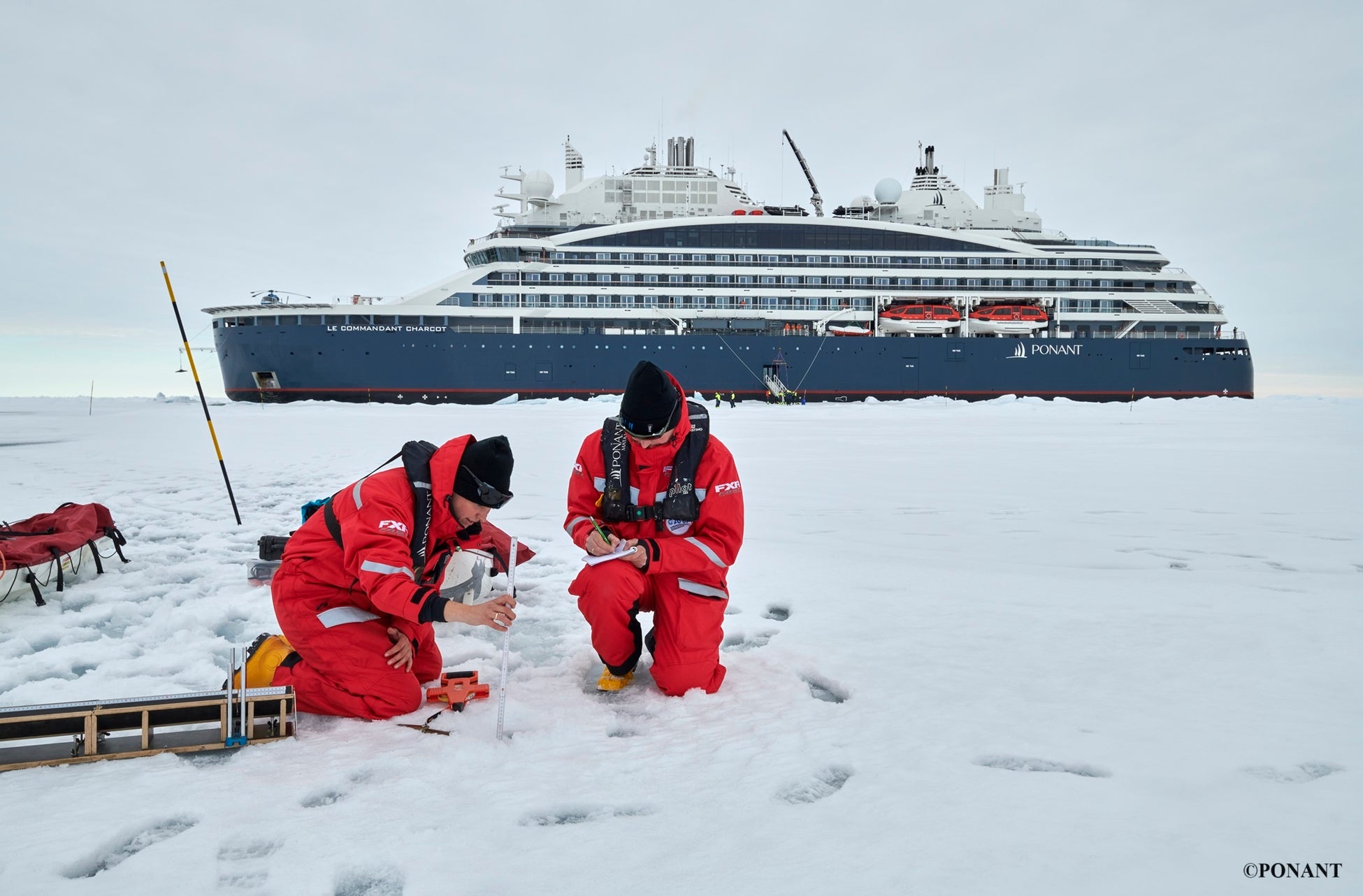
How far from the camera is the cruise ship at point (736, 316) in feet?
86.1

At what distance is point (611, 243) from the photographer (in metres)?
29.0

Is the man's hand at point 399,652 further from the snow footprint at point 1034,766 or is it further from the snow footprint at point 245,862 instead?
the snow footprint at point 1034,766

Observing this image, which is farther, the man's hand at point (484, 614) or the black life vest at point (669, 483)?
the black life vest at point (669, 483)

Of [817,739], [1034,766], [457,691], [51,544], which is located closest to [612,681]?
[457,691]

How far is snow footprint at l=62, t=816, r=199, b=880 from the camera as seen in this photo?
1.62m

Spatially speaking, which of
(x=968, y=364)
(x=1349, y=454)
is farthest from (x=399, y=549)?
(x=968, y=364)

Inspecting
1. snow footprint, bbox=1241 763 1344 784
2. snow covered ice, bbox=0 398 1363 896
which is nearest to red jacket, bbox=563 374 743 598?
snow covered ice, bbox=0 398 1363 896

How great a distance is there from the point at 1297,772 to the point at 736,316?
27604 mm

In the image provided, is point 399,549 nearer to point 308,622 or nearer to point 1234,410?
point 308,622

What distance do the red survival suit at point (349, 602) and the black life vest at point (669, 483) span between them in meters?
0.56

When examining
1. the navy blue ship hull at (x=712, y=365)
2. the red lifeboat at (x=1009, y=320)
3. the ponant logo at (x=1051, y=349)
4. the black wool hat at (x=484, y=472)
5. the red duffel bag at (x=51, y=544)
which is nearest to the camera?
the black wool hat at (x=484, y=472)

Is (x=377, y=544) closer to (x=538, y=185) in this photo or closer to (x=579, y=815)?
(x=579, y=815)

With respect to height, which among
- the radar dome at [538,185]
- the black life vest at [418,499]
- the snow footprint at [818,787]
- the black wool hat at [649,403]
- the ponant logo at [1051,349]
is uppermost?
the radar dome at [538,185]

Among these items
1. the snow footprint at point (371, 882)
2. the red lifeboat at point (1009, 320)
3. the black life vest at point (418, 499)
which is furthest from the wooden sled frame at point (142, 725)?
the red lifeboat at point (1009, 320)
